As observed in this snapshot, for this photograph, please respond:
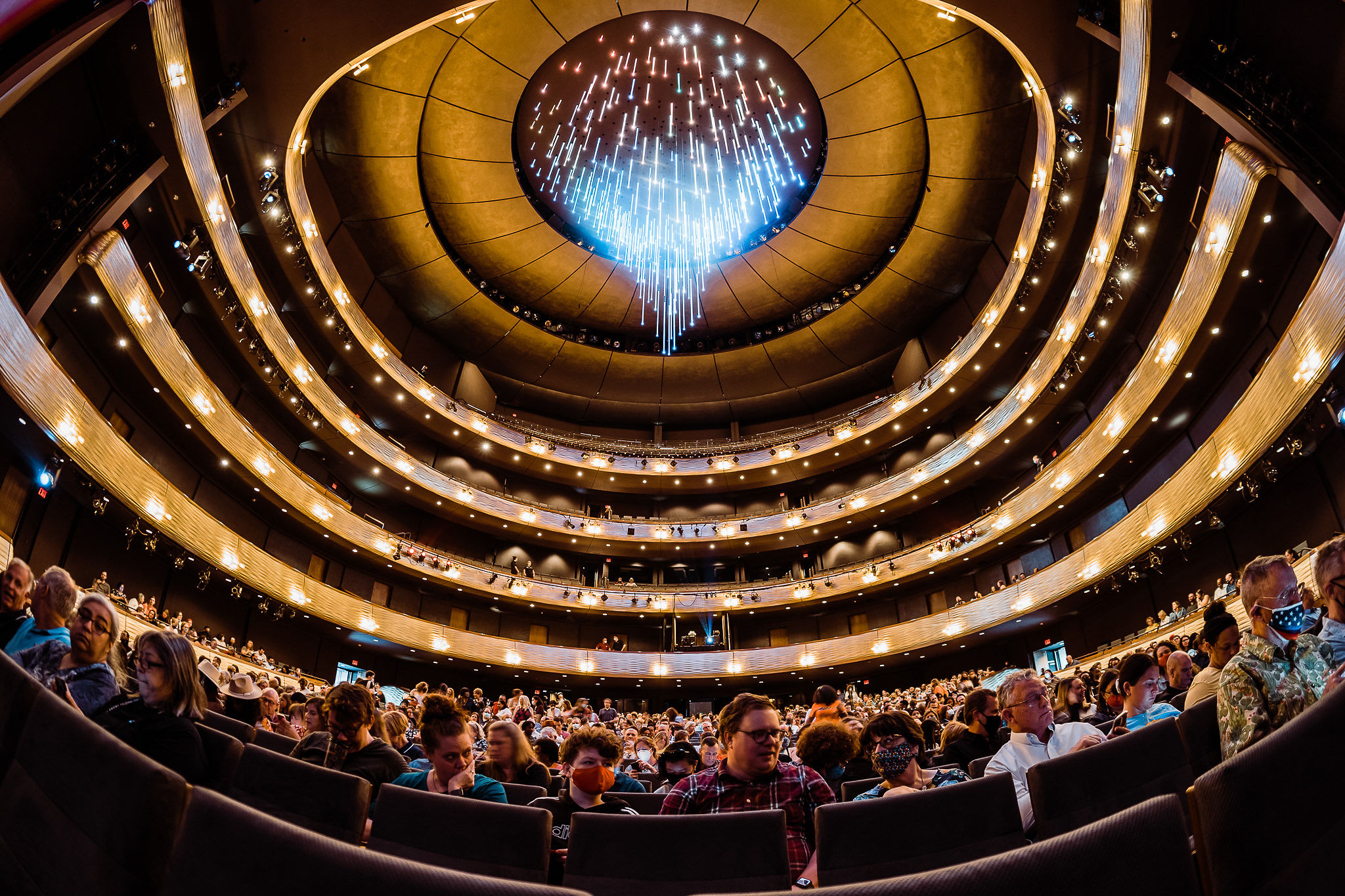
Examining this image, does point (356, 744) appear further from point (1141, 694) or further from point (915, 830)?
point (1141, 694)

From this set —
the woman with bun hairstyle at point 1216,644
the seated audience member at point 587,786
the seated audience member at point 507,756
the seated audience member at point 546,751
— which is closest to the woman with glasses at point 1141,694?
the woman with bun hairstyle at point 1216,644

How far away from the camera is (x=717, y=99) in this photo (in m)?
20.4

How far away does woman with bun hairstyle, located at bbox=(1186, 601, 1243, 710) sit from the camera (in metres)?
4.10

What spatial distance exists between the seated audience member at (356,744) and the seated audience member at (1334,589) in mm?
4406

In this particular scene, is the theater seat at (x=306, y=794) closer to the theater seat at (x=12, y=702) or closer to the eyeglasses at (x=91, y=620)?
the theater seat at (x=12, y=702)

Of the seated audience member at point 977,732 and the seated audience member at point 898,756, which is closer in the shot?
the seated audience member at point 898,756

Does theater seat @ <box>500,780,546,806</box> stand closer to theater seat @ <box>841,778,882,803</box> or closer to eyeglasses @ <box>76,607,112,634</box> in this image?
theater seat @ <box>841,778,882,803</box>

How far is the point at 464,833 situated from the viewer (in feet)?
8.04

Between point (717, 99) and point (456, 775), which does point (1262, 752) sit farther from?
→ point (717, 99)

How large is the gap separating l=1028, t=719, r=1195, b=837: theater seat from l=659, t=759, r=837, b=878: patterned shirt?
97 centimetres

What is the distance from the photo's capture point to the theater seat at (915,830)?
229cm

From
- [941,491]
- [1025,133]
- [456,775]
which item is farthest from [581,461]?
[456,775]

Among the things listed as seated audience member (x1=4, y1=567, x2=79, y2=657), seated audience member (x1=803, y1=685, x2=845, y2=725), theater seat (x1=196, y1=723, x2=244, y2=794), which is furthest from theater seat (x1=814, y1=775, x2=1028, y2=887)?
seated audience member (x1=803, y1=685, x2=845, y2=725)

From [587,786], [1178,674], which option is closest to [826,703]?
[1178,674]
